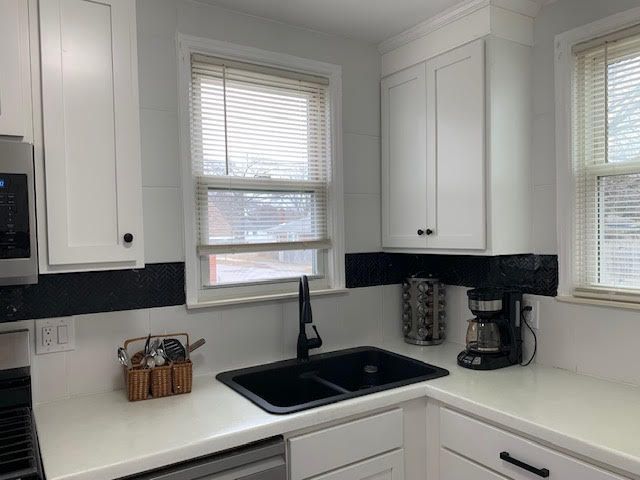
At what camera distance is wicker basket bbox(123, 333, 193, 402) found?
1699mm

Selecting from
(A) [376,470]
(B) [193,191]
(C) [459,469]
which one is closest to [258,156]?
(B) [193,191]

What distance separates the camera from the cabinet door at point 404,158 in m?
2.25

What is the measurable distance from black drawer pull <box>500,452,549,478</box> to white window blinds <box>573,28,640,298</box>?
2.41 feet

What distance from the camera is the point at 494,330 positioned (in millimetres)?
2043

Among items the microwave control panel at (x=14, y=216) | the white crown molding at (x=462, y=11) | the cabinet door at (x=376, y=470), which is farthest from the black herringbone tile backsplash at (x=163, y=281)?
the white crown molding at (x=462, y=11)

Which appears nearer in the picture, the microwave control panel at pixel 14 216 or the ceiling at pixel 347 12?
the microwave control panel at pixel 14 216

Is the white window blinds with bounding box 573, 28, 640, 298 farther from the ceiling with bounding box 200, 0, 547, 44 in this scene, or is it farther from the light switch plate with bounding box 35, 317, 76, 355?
the light switch plate with bounding box 35, 317, 76, 355

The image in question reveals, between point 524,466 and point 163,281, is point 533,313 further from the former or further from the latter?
point 163,281

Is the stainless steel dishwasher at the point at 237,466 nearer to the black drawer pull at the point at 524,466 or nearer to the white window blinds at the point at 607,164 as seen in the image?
the black drawer pull at the point at 524,466

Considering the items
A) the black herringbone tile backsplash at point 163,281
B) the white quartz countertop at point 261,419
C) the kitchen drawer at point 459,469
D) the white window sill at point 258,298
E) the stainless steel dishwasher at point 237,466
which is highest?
the black herringbone tile backsplash at point 163,281

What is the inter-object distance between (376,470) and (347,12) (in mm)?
1814

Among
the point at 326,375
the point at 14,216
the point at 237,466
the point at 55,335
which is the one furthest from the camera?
the point at 326,375

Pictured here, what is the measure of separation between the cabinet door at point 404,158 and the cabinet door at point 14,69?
1.55 metres

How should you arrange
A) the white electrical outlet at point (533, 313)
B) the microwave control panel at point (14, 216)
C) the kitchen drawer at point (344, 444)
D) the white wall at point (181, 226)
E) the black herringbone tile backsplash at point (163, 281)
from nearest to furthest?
the microwave control panel at point (14, 216) → the kitchen drawer at point (344, 444) → the black herringbone tile backsplash at point (163, 281) → the white wall at point (181, 226) → the white electrical outlet at point (533, 313)
